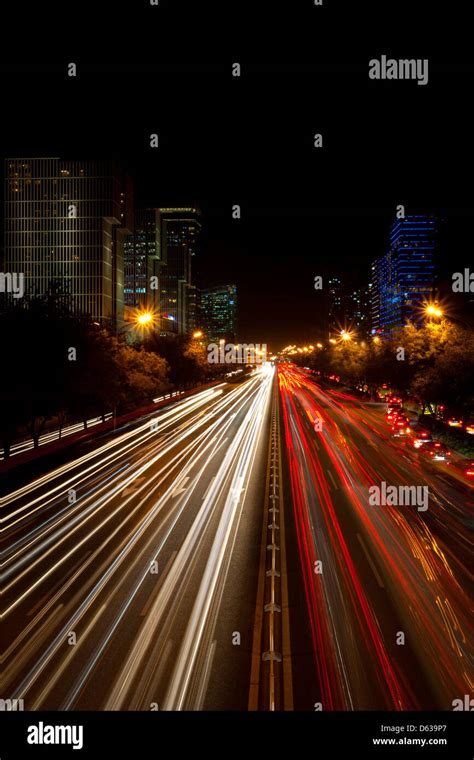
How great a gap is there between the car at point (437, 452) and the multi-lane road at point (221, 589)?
11.8 ft

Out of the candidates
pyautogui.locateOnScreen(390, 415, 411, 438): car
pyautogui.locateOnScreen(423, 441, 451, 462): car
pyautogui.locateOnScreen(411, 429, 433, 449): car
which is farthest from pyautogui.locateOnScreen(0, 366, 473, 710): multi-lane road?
pyautogui.locateOnScreen(390, 415, 411, 438): car

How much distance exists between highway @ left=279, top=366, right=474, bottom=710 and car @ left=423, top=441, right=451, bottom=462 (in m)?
4.03

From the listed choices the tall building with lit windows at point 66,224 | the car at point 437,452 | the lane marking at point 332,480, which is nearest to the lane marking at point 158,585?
the lane marking at point 332,480

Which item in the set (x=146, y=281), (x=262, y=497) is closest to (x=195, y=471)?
(x=262, y=497)

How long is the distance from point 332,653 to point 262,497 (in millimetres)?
9955

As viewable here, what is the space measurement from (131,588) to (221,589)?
200cm

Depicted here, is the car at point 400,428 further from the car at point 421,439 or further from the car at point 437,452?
the car at point 437,452

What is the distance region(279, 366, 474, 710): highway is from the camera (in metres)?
7.99

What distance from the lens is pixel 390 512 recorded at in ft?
56.3

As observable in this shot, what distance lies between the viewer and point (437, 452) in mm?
27297

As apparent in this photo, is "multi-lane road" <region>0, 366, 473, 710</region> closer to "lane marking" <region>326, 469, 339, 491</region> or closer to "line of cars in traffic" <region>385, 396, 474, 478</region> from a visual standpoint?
"lane marking" <region>326, 469, 339, 491</region>

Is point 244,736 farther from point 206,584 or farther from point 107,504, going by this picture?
point 107,504

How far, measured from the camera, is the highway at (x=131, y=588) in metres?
7.89

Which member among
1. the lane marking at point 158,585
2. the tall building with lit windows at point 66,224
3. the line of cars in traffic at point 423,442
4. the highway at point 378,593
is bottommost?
the highway at point 378,593
